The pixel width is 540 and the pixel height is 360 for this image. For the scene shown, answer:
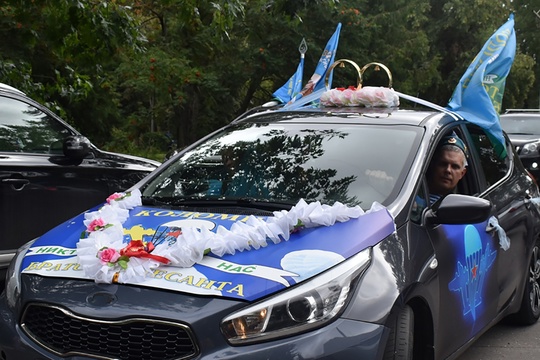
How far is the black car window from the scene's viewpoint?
4977mm

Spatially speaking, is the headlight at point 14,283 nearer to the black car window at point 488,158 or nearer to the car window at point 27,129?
the car window at point 27,129

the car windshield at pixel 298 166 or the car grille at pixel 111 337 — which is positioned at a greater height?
the car windshield at pixel 298 166

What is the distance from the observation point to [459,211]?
3.77 m

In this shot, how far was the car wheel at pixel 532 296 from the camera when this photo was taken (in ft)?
18.1

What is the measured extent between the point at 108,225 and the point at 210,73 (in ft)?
56.7

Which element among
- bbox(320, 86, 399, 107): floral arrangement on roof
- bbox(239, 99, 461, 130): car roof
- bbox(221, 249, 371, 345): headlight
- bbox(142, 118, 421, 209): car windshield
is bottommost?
bbox(221, 249, 371, 345): headlight

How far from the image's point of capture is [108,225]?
3.64 m

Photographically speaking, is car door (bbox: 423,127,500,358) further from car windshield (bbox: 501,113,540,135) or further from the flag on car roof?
car windshield (bbox: 501,113,540,135)

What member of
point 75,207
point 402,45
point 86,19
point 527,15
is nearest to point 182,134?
point 402,45

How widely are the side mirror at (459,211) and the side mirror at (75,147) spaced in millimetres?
2929

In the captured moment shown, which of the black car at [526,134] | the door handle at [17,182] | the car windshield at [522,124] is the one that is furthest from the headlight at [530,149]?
the door handle at [17,182]

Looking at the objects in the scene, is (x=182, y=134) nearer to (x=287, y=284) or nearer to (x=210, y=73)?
(x=210, y=73)

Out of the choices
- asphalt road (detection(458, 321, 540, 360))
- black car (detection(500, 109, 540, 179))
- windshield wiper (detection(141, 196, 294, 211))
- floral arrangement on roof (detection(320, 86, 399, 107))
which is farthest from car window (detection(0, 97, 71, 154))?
black car (detection(500, 109, 540, 179))

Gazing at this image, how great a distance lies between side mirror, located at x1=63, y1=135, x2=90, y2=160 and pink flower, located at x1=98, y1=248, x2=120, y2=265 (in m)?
2.62
